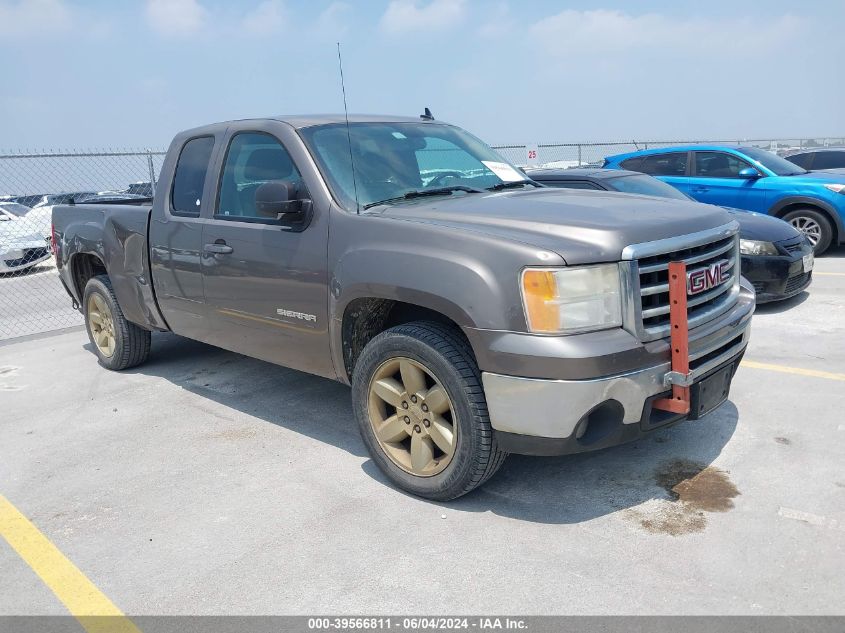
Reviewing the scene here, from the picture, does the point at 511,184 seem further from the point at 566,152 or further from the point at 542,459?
the point at 566,152

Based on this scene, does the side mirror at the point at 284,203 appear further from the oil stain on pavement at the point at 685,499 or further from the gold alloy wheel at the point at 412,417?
the oil stain on pavement at the point at 685,499

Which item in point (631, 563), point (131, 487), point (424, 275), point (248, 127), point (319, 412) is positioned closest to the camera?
point (631, 563)

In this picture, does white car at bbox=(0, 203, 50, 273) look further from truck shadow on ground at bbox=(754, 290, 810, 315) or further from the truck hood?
truck shadow on ground at bbox=(754, 290, 810, 315)

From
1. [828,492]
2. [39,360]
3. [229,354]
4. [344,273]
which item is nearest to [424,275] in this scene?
[344,273]

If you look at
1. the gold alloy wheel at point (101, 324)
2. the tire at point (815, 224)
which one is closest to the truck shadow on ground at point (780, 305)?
the tire at point (815, 224)

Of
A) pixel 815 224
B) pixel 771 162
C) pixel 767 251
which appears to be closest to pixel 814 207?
pixel 815 224

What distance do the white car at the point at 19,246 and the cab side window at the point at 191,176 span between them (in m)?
8.65

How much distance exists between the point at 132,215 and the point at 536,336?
3539 millimetres

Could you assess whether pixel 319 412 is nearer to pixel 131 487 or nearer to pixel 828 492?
pixel 131 487

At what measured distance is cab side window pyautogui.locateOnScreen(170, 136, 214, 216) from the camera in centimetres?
471

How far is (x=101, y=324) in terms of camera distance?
20.3 ft

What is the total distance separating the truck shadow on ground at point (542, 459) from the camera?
11.3 ft

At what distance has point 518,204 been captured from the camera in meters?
3.66

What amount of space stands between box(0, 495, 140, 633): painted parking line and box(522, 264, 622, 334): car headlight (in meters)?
1.94
